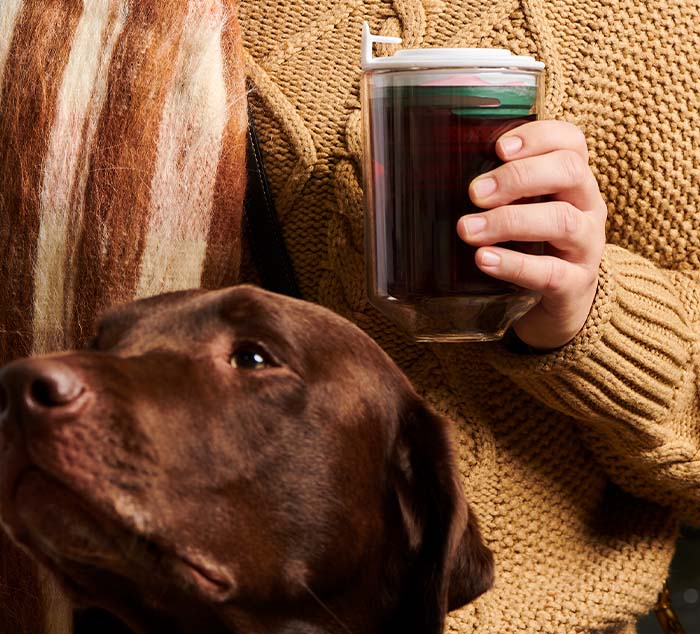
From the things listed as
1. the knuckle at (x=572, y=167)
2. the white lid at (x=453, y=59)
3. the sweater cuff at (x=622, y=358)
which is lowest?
the sweater cuff at (x=622, y=358)

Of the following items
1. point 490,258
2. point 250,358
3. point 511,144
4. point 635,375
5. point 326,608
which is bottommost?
point 326,608

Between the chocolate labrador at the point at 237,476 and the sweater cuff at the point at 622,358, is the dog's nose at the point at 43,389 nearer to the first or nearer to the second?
the chocolate labrador at the point at 237,476

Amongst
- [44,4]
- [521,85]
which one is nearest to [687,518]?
[521,85]

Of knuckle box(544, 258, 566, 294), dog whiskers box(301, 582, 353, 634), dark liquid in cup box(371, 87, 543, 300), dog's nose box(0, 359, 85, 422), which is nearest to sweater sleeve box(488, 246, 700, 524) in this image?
knuckle box(544, 258, 566, 294)

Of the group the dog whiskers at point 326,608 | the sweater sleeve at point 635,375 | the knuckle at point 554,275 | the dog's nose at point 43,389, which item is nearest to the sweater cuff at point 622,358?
the sweater sleeve at point 635,375

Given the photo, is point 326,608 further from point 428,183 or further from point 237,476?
point 428,183

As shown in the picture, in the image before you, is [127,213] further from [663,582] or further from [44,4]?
[663,582]

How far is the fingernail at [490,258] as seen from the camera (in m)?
1.07

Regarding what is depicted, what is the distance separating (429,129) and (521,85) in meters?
0.10

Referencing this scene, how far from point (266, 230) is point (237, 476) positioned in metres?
0.62

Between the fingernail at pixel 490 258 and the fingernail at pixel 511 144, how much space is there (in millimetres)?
98

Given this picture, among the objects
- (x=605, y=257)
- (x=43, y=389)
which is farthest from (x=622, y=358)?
(x=43, y=389)

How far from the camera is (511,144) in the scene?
1.08m

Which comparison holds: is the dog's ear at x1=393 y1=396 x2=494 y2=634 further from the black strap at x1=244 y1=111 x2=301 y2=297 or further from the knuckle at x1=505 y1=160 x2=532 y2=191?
the black strap at x1=244 y1=111 x2=301 y2=297
